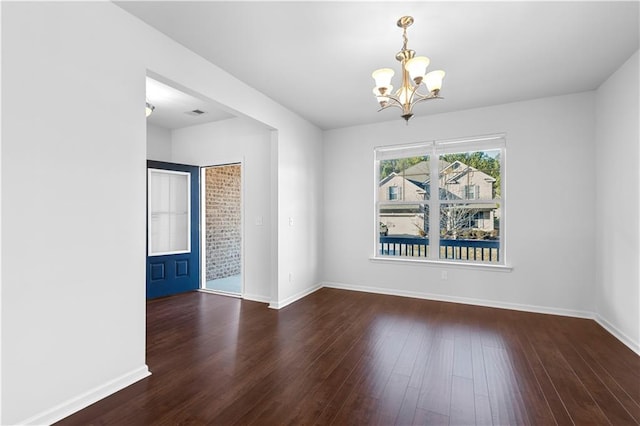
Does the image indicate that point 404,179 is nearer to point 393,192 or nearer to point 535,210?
point 393,192

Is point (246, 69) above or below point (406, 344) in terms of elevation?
above

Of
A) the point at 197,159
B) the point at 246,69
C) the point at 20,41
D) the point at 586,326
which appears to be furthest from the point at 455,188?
the point at 20,41

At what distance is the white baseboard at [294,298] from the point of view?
13.4ft

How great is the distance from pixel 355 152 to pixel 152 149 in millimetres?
3458

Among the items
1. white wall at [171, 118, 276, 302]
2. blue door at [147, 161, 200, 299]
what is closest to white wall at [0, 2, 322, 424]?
white wall at [171, 118, 276, 302]

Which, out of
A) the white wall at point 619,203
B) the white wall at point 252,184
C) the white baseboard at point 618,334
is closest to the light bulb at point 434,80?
the white wall at point 619,203

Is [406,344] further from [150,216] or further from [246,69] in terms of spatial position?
[150,216]

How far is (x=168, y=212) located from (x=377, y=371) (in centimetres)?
405

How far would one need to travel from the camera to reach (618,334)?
10.1 ft

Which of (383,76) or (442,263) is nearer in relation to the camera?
(383,76)

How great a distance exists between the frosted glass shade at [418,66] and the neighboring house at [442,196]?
2.64m

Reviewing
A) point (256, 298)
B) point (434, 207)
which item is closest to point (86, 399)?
point (256, 298)

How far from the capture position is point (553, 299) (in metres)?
3.82

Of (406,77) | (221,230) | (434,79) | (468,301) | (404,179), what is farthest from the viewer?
(221,230)
